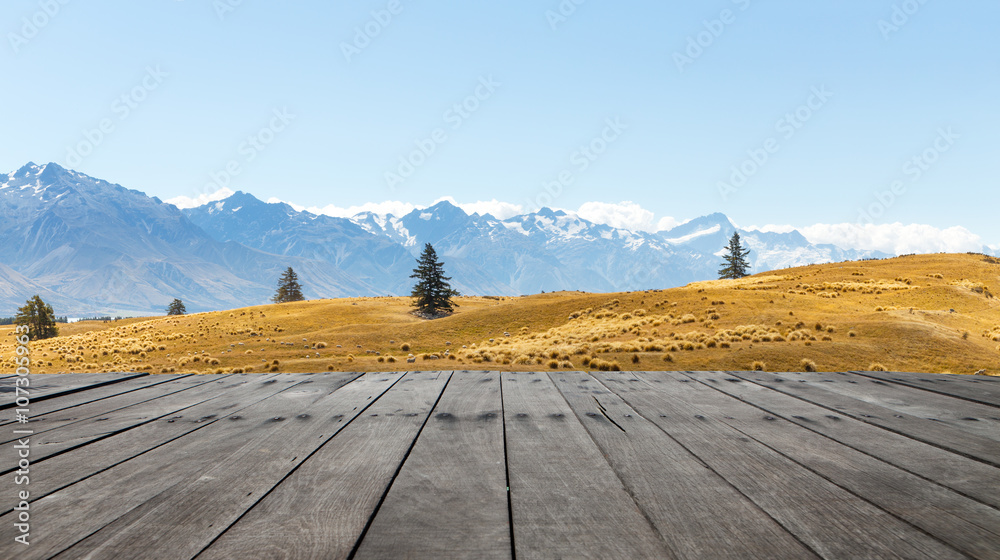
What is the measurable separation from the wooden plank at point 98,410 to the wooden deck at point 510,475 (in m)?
0.03

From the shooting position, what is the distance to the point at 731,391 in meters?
4.26

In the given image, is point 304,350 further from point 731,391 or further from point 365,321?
point 731,391

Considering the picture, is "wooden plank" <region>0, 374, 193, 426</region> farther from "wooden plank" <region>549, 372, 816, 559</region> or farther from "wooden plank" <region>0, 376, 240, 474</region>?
"wooden plank" <region>549, 372, 816, 559</region>

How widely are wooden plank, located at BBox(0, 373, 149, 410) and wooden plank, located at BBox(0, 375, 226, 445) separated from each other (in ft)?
0.38

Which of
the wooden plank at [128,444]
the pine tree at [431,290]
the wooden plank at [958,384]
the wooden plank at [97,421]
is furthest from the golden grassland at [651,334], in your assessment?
the wooden plank at [128,444]

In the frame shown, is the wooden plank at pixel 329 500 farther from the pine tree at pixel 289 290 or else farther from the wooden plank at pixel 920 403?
the pine tree at pixel 289 290

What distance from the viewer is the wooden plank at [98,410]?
3.12 metres

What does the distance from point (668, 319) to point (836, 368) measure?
1548cm

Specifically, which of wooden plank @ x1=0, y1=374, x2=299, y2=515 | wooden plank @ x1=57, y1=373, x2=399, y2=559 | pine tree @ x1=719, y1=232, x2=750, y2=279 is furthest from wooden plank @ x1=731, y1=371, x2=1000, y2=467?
pine tree @ x1=719, y1=232, x2=750, y2=279

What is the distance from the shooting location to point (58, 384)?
472cm

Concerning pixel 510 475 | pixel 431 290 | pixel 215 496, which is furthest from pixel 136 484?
pixel 431 290

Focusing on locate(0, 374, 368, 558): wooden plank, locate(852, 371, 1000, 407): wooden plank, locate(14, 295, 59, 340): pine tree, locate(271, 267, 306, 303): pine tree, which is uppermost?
locate(271, 267, 306, 303): pine tree

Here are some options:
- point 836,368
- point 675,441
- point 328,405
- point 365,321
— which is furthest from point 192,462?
point 365,321

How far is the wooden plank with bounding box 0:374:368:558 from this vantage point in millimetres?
1635
